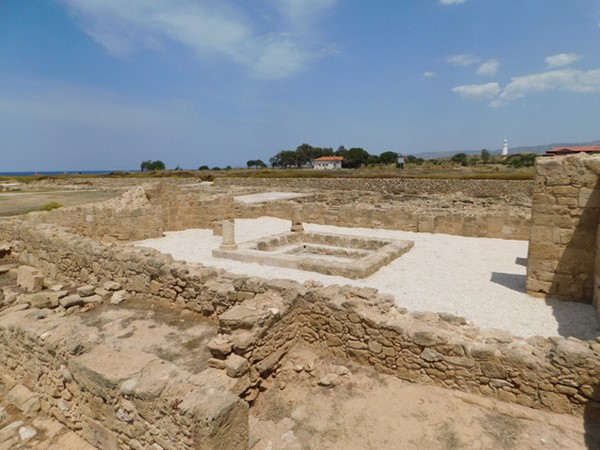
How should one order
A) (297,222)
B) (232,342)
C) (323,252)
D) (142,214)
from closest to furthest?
(232,342) < (323,252) < (297,222) < (142,214)

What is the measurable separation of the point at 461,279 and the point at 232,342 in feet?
17.5

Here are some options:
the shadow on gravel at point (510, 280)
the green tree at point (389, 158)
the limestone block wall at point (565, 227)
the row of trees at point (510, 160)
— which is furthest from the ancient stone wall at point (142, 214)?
the green tree at point (389, 158)

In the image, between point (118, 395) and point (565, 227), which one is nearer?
point (118, 395)

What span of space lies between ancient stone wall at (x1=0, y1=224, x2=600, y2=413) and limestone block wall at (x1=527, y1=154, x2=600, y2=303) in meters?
2.79

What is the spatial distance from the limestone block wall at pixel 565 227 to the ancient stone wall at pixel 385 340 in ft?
9.16

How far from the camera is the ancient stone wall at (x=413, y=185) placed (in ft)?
109

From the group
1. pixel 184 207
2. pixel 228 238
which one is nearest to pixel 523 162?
pixel 184 207

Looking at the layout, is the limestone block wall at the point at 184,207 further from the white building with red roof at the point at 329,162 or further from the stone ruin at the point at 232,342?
the white building with red roof at the point at 329,162

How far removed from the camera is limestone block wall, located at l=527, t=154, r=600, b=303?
649 centimetres

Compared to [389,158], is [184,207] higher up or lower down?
lower down

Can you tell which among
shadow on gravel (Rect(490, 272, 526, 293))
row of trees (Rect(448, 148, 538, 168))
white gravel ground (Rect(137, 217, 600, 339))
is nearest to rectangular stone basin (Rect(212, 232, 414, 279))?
white gravel ground (Rect(137, 217, 600, 339))

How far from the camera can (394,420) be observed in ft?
14.5

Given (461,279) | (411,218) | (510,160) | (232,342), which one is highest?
(510,160)

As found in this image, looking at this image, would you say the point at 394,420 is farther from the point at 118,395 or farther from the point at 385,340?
the point at 118,395
